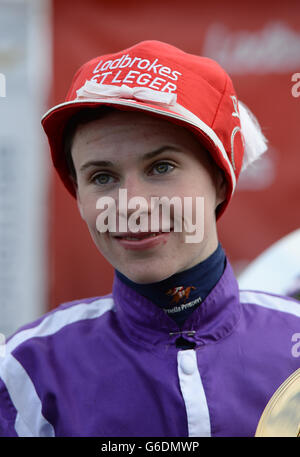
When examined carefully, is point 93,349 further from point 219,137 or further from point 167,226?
point 219,137

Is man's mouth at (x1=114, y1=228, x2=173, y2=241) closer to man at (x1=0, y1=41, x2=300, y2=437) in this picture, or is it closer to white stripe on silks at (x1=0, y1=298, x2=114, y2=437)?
man at (x1=0, y1=41, x2=300, y2=437)

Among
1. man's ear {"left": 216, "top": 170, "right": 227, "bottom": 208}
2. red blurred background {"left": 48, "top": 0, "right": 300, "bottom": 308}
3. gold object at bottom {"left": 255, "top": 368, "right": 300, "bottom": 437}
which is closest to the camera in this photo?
gold object at bottom {"left": 255, "top": 368, "right": 300, "bottom": 437}

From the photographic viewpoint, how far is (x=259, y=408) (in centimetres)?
117

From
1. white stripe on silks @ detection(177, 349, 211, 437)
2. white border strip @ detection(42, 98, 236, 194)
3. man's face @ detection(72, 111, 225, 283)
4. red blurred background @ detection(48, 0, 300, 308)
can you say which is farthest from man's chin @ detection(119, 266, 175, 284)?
red blurred background @ detection(48, 0, 300, 308)

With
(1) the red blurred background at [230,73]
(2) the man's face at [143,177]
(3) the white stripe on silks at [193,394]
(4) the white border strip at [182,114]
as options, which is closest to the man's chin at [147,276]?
(2) the man's face at [143,177]

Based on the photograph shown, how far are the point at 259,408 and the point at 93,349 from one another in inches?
13.8

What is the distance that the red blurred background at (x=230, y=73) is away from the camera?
3.29 m

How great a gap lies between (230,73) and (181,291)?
7.79 feet

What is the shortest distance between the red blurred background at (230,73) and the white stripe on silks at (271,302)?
1.97m

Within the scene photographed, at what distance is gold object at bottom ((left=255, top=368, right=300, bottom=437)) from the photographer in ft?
3.39

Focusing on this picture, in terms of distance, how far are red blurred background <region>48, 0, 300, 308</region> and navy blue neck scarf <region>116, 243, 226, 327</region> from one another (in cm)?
213

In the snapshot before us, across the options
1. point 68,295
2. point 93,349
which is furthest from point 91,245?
point 93,349
